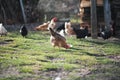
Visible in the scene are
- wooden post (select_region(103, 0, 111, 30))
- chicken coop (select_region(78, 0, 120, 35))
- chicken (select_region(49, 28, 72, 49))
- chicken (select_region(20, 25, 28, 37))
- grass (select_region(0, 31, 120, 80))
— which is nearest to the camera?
grass (select_region(0, 31, 120, 80))

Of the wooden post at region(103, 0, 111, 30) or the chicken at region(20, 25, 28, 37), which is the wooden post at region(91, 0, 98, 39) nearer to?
the wooden post at region(103, 0, 111, 30)

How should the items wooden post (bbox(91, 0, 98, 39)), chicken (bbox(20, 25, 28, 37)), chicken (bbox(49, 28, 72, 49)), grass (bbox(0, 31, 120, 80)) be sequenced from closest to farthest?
grass (bbox(0, 31, 120, 80)) < chicken (bbox(49, 28, 72, 49)) < wooden post (bbox(91, 0, 98, 39)) < chicken (bbox(20, 25, 28, 37))

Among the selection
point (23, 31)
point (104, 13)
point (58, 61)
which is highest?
point (58, 61)

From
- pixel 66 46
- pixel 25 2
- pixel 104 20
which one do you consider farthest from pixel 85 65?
pixel 25 2

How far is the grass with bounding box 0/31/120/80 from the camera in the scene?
930cm

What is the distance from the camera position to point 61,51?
1285 centimetres

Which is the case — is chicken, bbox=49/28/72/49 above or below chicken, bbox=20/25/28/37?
above

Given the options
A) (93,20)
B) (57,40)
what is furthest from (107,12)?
(57,40)

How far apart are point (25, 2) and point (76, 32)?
11581mm

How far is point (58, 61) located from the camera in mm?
10969

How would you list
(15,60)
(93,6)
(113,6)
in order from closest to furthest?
(15,60) < (93,6) < (113,6)

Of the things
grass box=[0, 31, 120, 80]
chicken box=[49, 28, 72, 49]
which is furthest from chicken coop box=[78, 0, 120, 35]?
chicken box=[49, 28, 72, 49]

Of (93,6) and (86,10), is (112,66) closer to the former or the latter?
(93,6)

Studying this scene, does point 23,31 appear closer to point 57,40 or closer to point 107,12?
point 107,12
